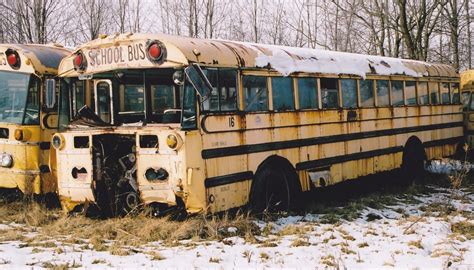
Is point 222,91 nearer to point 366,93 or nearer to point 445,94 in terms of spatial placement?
point 366,93

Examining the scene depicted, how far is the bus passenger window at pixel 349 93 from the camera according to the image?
8.32 m

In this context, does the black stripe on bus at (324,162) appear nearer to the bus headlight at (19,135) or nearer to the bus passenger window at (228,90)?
the bus passenger window at (228,90)

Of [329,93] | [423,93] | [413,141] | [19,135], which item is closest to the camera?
[19,135]

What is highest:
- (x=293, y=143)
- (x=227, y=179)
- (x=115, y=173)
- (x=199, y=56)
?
(x=199, y=56)

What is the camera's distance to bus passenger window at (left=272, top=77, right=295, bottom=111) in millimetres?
6949

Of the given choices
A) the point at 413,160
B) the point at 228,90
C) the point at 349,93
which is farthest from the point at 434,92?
the point at 228,90

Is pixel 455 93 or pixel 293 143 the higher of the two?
pixel 455 93

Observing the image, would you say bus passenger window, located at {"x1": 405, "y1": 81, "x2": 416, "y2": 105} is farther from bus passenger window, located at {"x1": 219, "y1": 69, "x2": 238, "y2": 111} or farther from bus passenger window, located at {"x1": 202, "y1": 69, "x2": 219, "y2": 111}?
bus passenger window, located at {"x1": 202, "y1": 69, "x2": 219, "y2": 111}

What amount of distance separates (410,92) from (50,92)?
668 centimetres

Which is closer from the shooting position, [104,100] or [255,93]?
[255,93]

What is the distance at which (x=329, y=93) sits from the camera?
801 cm

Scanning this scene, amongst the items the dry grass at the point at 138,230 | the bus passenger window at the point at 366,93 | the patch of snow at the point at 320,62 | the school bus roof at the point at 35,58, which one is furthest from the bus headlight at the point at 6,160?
the bus passenger window at the point at 366,93

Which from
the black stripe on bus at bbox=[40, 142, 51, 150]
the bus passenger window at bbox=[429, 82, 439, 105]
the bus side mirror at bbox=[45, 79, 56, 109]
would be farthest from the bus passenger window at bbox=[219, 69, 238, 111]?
the bus passenger window at bbox=[429, 82, 439, 105]

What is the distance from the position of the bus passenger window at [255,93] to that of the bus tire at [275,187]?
71 cm
